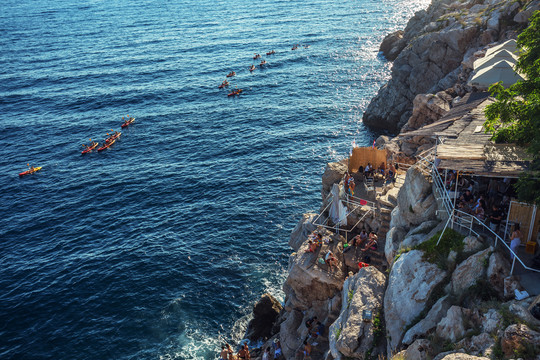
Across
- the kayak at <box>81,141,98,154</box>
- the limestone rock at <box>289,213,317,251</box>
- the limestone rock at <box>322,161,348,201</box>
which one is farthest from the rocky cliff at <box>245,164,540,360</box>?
the kayak at <box>81,141,98,154</box>

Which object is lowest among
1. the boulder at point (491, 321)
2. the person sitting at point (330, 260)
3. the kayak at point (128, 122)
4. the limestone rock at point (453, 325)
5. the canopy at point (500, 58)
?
the kayak at point (128, 122)

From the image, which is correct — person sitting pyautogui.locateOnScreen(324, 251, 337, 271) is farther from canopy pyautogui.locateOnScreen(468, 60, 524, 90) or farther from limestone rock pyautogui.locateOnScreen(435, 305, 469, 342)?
canopy pyautogui.locateOnScreen(468, 60, 524, 90)

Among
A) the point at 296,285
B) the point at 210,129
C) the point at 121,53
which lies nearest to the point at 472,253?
the point at 296,285

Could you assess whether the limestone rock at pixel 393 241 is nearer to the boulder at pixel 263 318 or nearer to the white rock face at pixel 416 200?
the white rock face at pixel 416 200

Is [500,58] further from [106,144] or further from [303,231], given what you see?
[106,144]

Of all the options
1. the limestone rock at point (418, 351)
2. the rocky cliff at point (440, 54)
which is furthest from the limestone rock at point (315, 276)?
the rocky cliff at point (440, 54)
